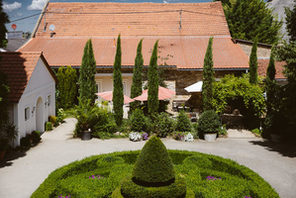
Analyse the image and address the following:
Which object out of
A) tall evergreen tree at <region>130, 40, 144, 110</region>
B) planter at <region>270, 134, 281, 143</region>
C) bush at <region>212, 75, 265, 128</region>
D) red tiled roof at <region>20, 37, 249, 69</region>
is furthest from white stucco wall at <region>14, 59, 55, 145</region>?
planter at <region>270, 134, 281, 143</region>

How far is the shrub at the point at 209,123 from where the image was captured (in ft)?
48.4

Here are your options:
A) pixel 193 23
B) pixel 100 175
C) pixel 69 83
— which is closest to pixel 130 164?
pixel 100 175

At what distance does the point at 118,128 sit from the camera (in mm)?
16281

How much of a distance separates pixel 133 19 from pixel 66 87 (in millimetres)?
10965

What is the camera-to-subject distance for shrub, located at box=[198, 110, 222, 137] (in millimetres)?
14766

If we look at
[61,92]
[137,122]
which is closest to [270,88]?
[137,122]

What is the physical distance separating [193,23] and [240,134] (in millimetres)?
14448

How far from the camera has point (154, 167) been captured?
21.2 feet

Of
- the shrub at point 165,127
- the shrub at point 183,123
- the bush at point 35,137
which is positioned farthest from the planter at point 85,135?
the shrub at point 183,123

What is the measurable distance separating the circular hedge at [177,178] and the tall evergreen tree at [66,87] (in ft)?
33.2

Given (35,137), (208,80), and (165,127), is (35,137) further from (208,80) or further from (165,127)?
(208,80)

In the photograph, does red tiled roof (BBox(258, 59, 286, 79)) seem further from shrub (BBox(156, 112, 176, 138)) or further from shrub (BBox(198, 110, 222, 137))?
shrub (BBox(156, 112, 176, 138))

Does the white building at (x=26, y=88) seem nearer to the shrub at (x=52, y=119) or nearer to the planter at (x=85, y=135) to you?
the shrub at (x=52, y=119)

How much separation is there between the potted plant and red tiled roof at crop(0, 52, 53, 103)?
9.28 meters
